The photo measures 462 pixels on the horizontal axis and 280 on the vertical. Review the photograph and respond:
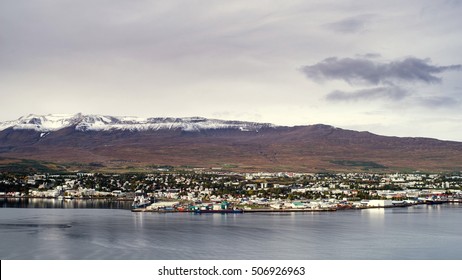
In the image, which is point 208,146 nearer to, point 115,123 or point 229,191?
point 115,123

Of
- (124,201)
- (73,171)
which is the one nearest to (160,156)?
(73,171)

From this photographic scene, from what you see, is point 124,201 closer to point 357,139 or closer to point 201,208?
point 201,208

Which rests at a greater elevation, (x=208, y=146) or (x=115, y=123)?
(x=115, y=123)

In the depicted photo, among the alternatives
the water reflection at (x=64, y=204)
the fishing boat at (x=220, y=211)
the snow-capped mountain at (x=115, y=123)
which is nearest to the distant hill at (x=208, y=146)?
the snow-capped mountain at (x=115, y=123)

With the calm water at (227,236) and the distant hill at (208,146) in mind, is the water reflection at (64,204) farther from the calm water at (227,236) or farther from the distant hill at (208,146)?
the distant hill at (208,146)

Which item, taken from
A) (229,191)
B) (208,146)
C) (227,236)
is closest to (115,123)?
(208,146)

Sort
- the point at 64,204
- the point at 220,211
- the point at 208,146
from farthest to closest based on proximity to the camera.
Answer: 1. the point at 208,146
2. the point at 64,204
3. the point at 220,211
